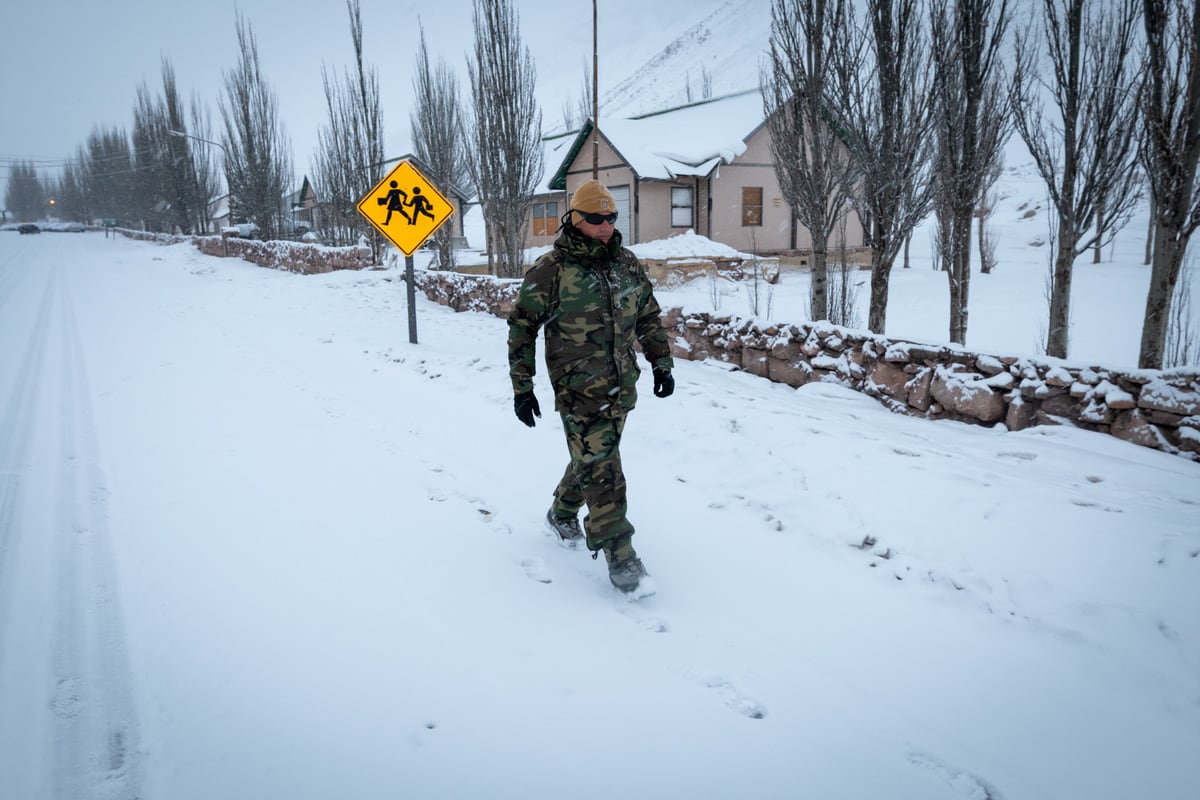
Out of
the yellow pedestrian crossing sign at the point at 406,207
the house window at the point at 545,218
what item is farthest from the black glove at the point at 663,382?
the house window at the point at 545,218

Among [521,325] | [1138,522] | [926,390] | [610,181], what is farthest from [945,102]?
[610,181]

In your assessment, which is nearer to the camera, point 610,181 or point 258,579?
point 258,579

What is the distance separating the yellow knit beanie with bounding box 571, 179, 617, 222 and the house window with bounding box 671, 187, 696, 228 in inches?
851

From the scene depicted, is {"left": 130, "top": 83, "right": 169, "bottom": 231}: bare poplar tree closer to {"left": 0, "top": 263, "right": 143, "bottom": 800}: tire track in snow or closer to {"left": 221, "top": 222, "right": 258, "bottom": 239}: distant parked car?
{"left": 221, "top": 222, "right": 258, "bottom": 239}: distant parked car

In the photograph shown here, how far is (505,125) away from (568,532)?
1271cm

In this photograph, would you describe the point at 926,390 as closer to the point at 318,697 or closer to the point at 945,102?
the point at 945,102

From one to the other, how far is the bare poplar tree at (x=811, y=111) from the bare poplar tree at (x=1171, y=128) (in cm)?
292

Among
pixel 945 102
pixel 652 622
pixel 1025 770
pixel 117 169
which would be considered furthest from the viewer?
pixel 117 169

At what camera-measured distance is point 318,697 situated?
99.0 inches

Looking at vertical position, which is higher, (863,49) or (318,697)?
(863,49)

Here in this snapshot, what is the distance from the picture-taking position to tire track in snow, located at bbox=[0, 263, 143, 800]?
2.22m

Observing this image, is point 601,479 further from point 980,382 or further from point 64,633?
point 980,382

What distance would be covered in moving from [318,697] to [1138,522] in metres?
4.27

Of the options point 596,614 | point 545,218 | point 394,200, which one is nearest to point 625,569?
point 596,614
